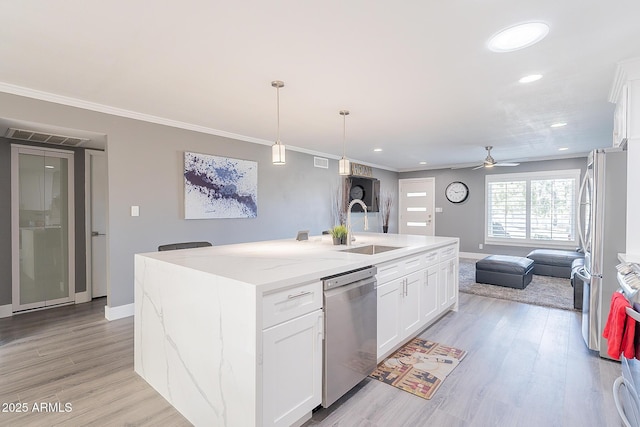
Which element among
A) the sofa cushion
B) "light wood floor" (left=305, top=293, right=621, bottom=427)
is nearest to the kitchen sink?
"light wood floor" (left=305, top=293, right=621, bottom=427)

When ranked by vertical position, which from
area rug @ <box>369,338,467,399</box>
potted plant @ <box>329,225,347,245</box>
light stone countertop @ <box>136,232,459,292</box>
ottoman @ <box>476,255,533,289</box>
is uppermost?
potted plant @ <box>329,225,347,245</box>

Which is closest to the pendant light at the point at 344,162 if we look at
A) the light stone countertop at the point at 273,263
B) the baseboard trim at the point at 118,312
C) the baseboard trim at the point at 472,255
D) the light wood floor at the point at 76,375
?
the light stone countertop at the point at 273,263

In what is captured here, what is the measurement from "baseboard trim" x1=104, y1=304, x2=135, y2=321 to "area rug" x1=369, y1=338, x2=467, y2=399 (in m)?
2.90

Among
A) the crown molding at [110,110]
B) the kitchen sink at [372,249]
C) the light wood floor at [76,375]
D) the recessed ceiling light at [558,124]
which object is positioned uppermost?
the recessed ceiling light at [558,124]

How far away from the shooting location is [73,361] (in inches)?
101

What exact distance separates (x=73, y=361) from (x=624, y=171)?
4679 mm

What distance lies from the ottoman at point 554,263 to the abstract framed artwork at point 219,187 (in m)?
4.94

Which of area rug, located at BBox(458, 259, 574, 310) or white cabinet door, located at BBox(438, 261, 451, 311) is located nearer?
white cabinet door, located at BBox(438, 261, 451, 311)

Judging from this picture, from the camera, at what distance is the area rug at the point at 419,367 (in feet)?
7.28

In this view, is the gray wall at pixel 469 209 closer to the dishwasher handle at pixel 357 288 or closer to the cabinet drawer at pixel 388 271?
the cabinet drawer at pixel 388 271

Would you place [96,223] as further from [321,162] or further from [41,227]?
[321,162]

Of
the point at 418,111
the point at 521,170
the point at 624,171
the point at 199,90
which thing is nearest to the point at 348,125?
the point at 418,111

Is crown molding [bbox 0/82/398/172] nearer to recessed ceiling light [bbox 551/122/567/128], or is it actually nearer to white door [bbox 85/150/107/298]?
white door [bbox 85/150/107/298]

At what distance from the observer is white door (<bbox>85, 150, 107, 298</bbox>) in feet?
14.1
